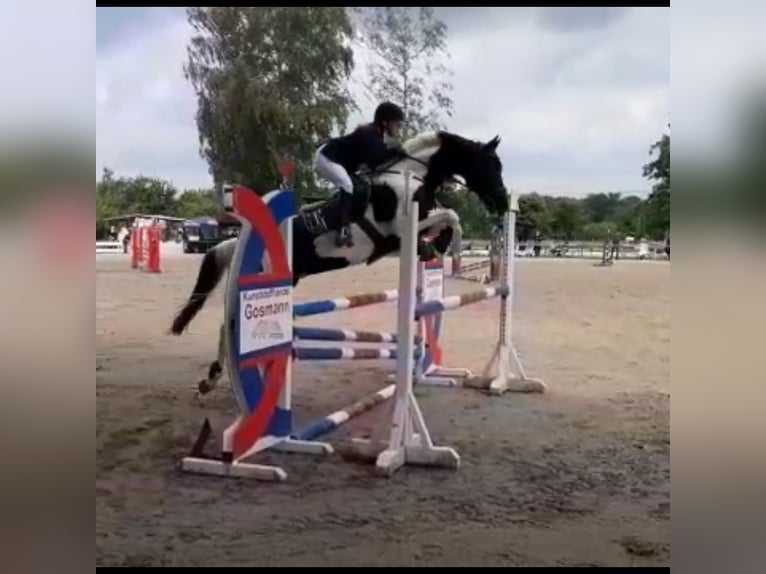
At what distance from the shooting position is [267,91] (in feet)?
14.5

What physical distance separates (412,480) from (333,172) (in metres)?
1.05

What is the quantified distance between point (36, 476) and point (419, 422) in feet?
4.77

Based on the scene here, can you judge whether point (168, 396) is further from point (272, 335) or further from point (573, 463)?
point (573, 463)

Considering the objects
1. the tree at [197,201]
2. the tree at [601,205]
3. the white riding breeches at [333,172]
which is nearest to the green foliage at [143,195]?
the tree at [197,201]

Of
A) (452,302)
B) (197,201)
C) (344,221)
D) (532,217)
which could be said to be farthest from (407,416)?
(532,217)

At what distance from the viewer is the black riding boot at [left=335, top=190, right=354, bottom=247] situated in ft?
8.89


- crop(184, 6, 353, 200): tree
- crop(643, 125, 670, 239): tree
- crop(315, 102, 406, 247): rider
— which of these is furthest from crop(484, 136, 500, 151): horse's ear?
crop(184, 6, 353, 200): tree

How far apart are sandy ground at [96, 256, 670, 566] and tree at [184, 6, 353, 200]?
2.98ft

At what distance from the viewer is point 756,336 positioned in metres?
0.83

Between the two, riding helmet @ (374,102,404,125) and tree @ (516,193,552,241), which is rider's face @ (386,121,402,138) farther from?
tree @ (516,193,552,241)

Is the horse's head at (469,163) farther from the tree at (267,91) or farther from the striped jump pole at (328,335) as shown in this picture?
the tree at (267,91)

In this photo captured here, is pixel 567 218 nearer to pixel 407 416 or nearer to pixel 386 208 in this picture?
pixel 386 208

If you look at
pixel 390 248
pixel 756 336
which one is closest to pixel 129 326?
pixel 390 248

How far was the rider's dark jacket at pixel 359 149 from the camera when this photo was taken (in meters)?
2.61
